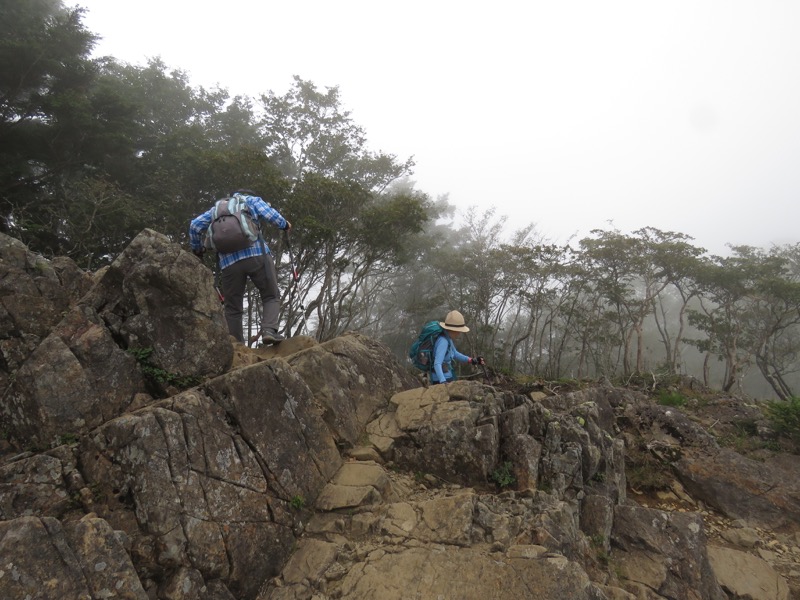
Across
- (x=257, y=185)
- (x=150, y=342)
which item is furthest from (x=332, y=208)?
(x=150, y=342)

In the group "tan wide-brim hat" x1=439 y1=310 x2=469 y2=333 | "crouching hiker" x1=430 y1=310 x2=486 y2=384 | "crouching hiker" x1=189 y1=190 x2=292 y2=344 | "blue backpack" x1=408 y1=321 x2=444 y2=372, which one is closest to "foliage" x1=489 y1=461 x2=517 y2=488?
"crouching hiker" x1=430 y1=310 x2=486 y2=384

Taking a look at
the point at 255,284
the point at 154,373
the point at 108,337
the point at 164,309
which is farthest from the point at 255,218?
the point at 154,373

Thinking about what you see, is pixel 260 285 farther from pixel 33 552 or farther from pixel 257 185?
pixel 257 185

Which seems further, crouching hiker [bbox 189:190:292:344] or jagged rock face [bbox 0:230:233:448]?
crouching hiker [bbox 189:190:292:344]

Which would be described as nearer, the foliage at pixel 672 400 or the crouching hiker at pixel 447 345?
the crouching hiker at pixel 447 345

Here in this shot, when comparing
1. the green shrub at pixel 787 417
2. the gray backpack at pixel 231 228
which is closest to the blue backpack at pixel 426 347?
the gray backpack at pixel 231 228

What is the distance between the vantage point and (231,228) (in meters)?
5.65

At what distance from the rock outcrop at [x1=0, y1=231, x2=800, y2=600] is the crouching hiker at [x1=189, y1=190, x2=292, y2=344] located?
533 mm

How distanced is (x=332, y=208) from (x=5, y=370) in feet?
37.6

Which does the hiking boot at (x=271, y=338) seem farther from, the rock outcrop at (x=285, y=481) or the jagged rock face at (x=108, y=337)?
the jagged rock face at (x=108, y=337)

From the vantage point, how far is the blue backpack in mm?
6953

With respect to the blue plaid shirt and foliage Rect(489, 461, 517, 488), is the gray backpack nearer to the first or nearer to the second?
the blue plaid shirt

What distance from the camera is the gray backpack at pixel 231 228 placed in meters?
5.65

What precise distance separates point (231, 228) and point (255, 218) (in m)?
0.56
